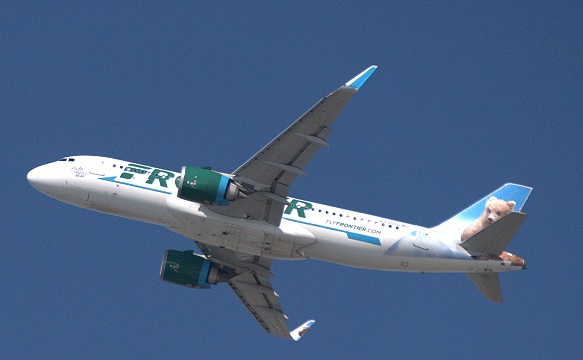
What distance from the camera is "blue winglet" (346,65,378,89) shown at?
159 ft

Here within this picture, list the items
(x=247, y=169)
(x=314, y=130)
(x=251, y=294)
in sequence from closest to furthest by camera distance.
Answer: (x=314, y=130), (x=247, y=169), (x=251, y=294)

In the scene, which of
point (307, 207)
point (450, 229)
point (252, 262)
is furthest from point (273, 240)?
point (450, 229)

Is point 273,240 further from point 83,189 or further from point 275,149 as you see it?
point 83,189

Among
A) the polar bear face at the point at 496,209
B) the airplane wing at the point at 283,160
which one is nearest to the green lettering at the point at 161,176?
the airplane wing at the point at 283,160

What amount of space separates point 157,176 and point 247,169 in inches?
243

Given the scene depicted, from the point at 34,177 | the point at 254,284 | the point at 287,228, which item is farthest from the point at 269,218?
the point at 34,177

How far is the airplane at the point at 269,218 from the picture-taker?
54656 mm

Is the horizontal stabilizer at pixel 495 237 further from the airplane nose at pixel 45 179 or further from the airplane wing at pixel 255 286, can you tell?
the airplane nose at pixel 45 179

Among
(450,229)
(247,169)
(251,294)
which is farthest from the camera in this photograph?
(251,294)

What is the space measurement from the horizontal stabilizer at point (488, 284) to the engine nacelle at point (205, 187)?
16251mm

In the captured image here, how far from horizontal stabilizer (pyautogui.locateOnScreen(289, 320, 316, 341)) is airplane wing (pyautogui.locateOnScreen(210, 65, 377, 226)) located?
471 inches

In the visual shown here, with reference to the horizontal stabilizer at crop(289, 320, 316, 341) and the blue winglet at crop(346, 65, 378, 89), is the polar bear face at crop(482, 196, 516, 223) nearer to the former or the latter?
the horizontal stabilizer at crop(289, 320, 316, 341)

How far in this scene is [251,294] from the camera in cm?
6456

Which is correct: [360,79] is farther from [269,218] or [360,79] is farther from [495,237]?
[495,237]
